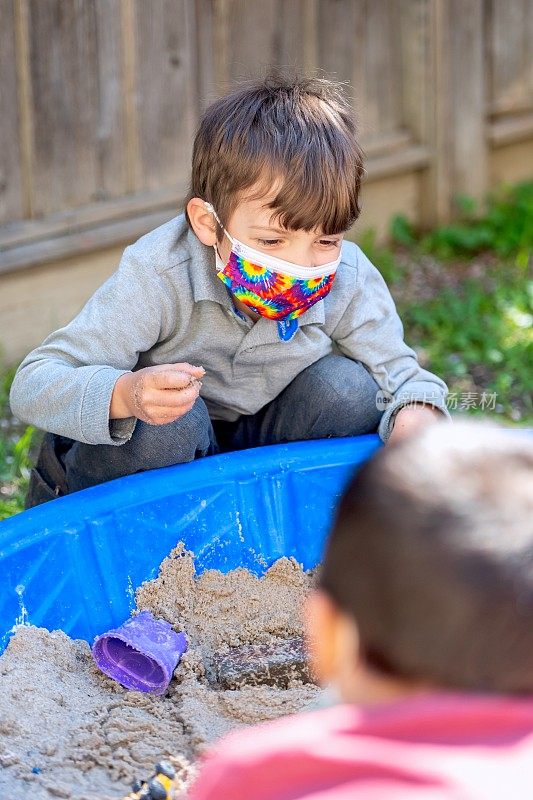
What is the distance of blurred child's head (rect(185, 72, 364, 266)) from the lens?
1.68 m

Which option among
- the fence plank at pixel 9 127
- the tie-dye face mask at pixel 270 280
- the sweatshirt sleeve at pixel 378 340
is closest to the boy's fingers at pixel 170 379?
the tie-dye face mask at pixel 270 280

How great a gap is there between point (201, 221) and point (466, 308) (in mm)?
1523

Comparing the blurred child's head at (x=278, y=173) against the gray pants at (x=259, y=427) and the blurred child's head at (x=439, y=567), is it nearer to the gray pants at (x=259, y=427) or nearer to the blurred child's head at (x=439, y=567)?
the gray pants at (x=259, y=427)

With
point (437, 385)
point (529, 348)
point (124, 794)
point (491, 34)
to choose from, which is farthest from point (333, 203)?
point (491, 34)

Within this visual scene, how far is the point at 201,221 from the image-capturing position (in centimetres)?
180

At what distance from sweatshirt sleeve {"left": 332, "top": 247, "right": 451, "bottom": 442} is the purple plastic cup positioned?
56 centimetres

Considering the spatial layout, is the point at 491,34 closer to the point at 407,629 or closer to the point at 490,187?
the point at 490,187

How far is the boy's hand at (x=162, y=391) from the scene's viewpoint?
1.60 m

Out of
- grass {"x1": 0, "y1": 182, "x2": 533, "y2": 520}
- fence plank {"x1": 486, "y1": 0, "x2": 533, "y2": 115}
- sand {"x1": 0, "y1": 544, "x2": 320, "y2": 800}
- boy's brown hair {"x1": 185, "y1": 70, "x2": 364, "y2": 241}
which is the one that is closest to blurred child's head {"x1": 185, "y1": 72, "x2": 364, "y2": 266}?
boy's brown hair {"x1": 185, "y1": 70, "x2": 364, "y2": 241}

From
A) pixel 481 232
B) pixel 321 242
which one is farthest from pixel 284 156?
pixel 481 232

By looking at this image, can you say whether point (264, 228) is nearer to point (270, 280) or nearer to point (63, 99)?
point (270, 280)

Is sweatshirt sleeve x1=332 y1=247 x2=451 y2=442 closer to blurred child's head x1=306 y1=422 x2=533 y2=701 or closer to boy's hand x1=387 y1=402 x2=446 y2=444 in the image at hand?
boy's hand x1=387 y1=402 x2=446 y2=444

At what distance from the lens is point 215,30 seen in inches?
118

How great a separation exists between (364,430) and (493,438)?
125 centimetres
